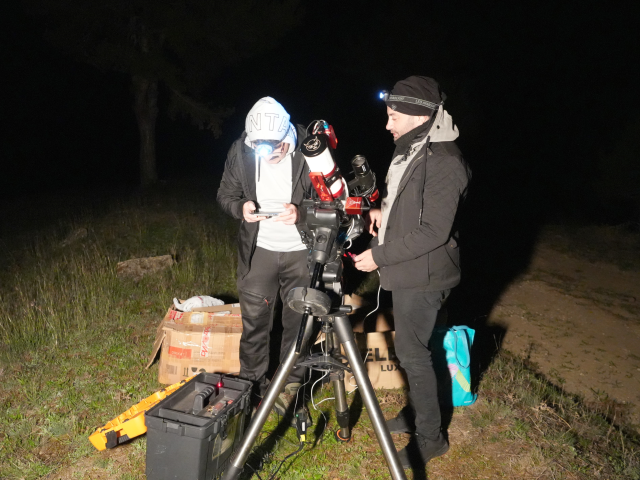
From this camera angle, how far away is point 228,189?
123 inches

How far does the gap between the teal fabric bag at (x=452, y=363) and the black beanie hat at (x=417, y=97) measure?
155 centimetres

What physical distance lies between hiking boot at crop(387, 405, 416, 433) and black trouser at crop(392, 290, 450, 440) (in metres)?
0.46

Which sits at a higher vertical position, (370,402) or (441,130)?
(441,130)

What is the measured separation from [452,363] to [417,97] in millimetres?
1782

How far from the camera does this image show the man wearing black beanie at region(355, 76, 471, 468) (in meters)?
2.33

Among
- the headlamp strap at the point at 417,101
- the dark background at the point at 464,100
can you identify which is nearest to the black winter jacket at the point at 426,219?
the headlamp strap at the point at 417,101

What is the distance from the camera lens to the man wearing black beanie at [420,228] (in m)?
2.33

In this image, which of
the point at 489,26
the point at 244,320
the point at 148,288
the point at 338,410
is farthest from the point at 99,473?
the point at 489,26

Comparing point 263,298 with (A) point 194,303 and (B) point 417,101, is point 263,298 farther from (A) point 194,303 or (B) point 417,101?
(B) point 417,101

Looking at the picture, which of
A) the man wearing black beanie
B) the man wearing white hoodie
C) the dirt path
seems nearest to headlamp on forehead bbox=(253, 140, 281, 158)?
the man wearing white hoodie

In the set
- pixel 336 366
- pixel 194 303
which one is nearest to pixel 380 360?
pixel 336 366

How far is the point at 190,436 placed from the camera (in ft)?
7.22

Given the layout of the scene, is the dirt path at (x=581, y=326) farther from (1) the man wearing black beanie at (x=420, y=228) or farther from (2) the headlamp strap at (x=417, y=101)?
(2) the headlamp strap at (x=417, y=101)

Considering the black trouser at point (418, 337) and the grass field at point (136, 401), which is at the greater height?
the black trouser at point (418, 337)
